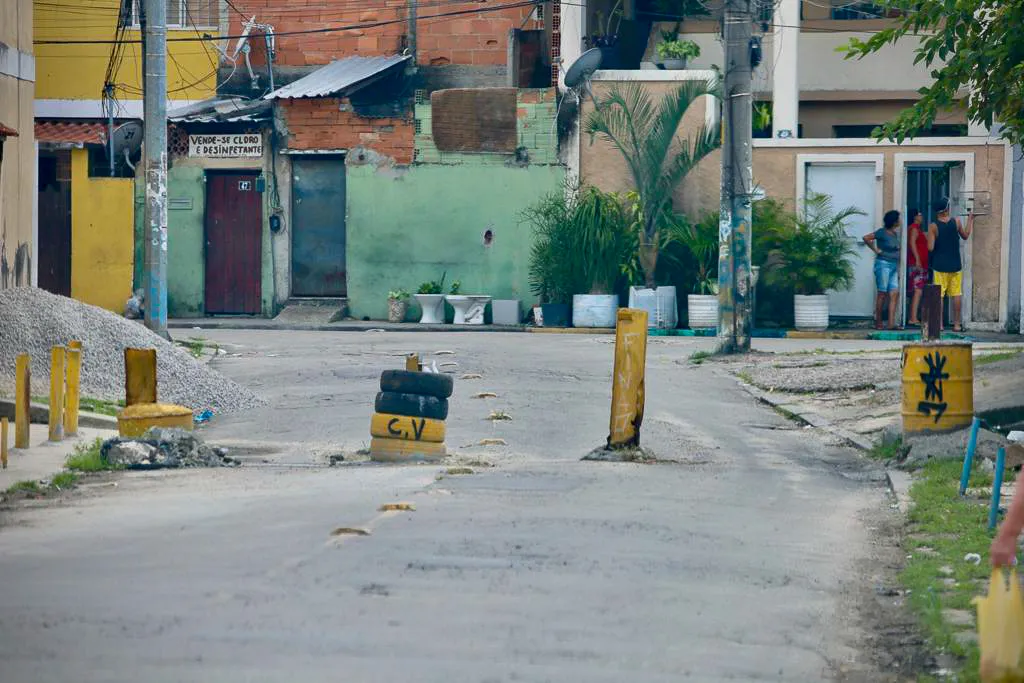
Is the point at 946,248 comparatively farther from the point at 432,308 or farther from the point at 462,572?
the point at 462,572

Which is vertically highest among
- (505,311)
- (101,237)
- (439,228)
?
(439,228)

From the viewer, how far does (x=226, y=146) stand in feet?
98.4

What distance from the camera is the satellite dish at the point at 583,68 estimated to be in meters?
27.7

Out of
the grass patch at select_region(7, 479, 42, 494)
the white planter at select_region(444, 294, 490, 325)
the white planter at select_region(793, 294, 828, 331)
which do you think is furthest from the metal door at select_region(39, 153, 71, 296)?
the grass patch at select_region(7, 479, 42, 494)

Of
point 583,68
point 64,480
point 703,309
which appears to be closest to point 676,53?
point 583,68

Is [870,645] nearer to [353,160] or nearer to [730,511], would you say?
[730,511]

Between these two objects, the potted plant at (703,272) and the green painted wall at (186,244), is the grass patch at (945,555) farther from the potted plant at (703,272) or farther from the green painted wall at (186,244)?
the green painted wall at (186,244)

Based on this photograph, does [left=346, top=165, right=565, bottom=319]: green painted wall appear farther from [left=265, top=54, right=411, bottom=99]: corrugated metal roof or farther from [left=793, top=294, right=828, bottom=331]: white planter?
[left=793, top=294, right=828, bottom=331]: white planter

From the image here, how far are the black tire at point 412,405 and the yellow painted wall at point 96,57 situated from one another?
20.5m

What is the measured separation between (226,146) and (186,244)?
1968mm

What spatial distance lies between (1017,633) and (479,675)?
187 centimetres

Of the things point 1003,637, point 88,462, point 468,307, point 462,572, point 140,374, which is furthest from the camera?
point 468,307

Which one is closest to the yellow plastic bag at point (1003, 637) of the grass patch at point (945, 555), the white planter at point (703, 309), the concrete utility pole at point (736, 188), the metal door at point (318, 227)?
the grass patch at point (945, 555)

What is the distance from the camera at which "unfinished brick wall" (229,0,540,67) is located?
2969 centimetres
